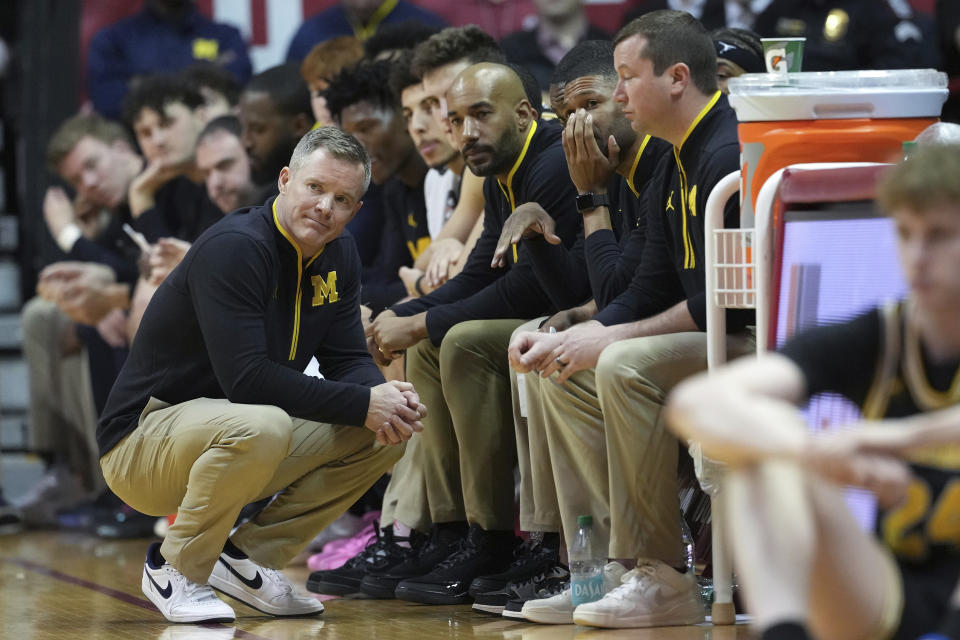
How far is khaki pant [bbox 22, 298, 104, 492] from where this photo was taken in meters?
7.13

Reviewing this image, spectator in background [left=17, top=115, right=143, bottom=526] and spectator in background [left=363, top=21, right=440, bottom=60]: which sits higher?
spectator in background [left=363, top=21, right=440, bottom=60]

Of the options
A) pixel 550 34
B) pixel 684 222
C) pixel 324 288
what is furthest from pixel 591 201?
pixel 550 34

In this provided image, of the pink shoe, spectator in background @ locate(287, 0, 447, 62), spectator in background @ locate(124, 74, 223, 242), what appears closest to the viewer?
the pink shoe

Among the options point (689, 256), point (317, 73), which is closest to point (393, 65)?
point (317, 73)

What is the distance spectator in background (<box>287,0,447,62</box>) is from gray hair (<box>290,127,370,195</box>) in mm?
3125

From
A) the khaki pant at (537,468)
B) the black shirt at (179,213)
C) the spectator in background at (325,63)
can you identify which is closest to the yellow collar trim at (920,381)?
the khaki pant at (537,468)

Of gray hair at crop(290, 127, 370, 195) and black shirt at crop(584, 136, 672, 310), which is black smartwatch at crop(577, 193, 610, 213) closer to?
black shirt at crop(584, 136, 672, 310)

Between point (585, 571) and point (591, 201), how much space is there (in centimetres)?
107

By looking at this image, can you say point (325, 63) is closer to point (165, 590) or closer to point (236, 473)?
point (236, 473)

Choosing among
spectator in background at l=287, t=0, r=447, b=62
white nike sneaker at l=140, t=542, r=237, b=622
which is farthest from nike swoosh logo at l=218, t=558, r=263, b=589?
spectator in background at l=287, t=0, r=447, b=62

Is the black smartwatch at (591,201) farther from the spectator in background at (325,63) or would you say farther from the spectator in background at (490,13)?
the spectator in background at (490,13)

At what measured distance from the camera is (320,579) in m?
4.55

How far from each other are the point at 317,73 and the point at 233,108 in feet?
3.17

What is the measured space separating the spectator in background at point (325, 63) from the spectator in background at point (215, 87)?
704 millimetres
